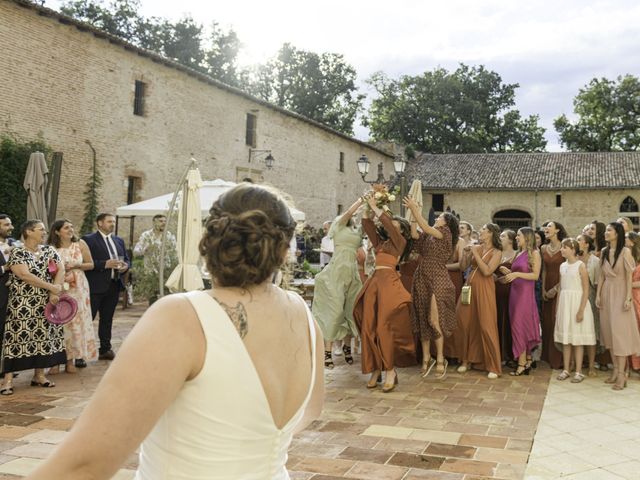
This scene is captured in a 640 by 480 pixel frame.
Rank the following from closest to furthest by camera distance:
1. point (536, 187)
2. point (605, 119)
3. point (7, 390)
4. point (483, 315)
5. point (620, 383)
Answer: point (7, 390), point (620, 383), point (483, 315), point (536, 187), point (605, 119)

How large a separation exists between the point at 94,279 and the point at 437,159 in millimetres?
36015

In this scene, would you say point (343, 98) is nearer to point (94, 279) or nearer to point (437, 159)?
point (437, 159)

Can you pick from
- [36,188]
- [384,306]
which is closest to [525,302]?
[384,306]

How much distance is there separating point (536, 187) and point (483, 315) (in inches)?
1207

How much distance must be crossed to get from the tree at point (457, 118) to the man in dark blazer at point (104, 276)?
41.3 m

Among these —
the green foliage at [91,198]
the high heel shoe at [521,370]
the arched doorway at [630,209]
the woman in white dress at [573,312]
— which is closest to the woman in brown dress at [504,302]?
the high heel shoe at [521,370]

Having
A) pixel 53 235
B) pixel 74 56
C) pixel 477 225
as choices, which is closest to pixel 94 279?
pixel 53 235

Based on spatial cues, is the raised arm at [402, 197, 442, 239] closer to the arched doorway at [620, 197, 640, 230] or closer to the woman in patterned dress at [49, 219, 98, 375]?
the woman in patterned dress at [49, 219, 98, 375]

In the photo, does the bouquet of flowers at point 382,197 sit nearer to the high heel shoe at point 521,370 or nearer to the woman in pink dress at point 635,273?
the high heel shoe at point 521,370

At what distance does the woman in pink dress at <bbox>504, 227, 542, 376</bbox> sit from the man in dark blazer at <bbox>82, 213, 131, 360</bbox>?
5.15 metres

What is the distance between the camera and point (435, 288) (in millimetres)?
7148

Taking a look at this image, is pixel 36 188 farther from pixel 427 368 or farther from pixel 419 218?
pixel 427 368

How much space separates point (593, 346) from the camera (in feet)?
24.3

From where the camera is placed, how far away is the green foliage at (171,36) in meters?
37.1
